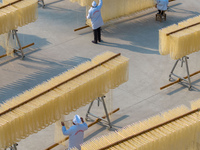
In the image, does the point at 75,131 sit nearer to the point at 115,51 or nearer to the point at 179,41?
the point at 179,41

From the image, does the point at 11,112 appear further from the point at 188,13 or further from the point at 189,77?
the point at 188,13

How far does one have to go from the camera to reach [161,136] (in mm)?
10945

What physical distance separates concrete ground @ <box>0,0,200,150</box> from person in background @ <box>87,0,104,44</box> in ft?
→ 1.29

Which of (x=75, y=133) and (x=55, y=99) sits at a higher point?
(x=55, y=99)

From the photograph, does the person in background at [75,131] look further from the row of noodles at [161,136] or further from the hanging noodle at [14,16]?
the hanging noodle at [14,16]

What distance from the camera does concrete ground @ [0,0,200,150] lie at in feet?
48.3

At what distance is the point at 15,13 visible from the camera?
16.2 m

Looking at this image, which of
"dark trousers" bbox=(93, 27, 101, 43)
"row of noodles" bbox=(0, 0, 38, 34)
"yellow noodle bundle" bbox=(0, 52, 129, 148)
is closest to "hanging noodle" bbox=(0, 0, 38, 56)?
"row of noodles" bbox=(0, 0, 38, 34)

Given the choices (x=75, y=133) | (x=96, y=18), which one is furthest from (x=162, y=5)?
(x=75, y=133)

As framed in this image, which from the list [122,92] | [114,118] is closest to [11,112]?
[114,118]

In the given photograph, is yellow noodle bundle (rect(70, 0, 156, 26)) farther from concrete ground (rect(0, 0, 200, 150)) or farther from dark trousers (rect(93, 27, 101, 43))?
dark trousers (rect(93, 27, 101, 43))

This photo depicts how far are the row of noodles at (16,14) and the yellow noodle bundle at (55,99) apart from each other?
3931 mm

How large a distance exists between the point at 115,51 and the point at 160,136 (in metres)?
7.02

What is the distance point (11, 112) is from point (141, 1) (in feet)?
29.7
